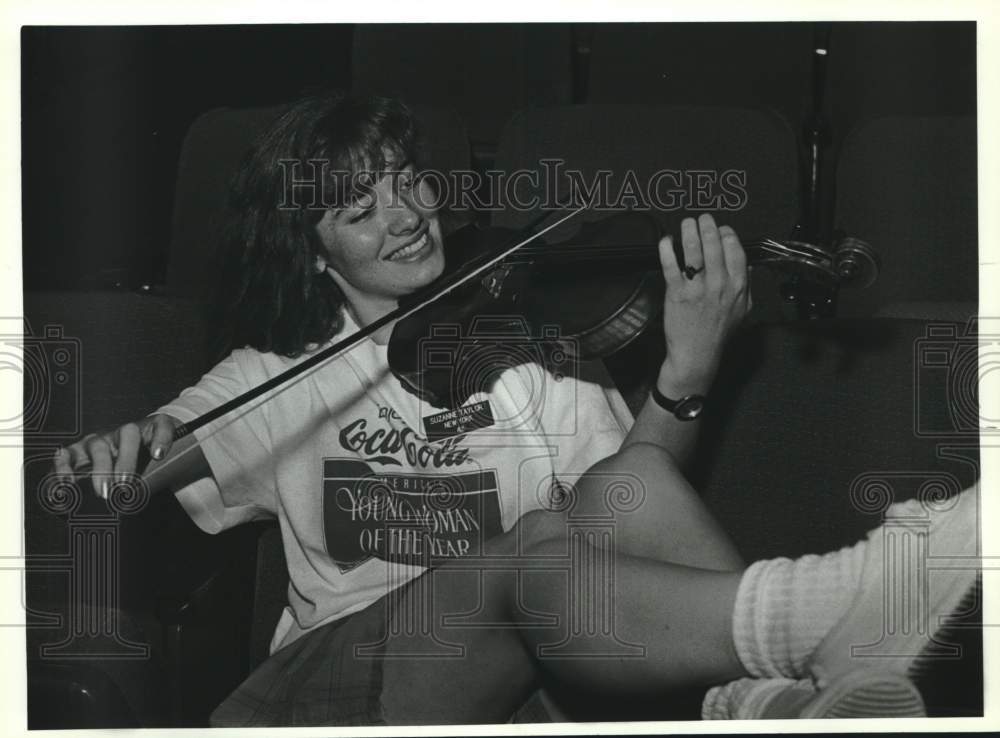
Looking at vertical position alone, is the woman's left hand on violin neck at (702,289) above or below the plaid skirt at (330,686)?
above

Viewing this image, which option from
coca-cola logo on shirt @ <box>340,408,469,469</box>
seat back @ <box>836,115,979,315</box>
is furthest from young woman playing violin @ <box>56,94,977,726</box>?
seat back @ <box>836,115,979,315</box>

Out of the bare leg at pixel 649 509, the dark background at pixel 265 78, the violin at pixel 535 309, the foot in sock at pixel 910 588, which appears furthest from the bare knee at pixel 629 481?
the dark background at pixel 265 78

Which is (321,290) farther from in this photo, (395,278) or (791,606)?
(791,606)

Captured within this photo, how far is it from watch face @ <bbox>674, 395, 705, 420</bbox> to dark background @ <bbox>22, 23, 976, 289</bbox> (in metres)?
0.32

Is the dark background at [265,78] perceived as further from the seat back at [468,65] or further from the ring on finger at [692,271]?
the ring on finger at [692,271]

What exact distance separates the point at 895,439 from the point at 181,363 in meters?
0.72

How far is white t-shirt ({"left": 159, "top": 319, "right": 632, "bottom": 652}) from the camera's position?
1.20 meters

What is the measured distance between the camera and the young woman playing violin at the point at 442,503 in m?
1.17

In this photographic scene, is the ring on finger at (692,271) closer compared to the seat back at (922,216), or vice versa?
the ring on finger at (692,271)

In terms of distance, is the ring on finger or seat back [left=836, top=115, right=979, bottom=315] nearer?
the ring on finger

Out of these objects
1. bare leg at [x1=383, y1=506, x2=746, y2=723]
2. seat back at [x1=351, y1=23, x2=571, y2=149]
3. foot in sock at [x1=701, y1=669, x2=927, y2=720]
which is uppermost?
seat back at [x1=351, y1=23, x2=571, y2=149]

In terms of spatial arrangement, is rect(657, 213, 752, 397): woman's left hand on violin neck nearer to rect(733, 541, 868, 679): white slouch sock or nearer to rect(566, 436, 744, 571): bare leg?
rect(566, 436, 744, 571): bare leg

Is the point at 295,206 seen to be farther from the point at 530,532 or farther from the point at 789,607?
the point at 789,607

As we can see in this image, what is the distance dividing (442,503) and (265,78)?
45 cm
